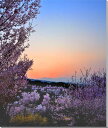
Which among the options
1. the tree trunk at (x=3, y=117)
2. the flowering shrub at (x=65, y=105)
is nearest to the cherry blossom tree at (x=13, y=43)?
the tree trunk at (x=3, y=117)

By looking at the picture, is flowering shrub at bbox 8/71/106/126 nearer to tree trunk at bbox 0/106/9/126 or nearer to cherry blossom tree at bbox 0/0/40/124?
tree trunk at bbox 0/106/9/126

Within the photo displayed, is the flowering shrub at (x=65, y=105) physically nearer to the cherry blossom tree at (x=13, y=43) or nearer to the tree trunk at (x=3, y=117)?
the tree trunk at (x=3, y=117)

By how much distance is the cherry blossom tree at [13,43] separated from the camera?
4.69 metres

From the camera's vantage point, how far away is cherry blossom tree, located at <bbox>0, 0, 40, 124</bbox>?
4.69m

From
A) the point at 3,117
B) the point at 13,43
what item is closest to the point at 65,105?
the point at 3,117

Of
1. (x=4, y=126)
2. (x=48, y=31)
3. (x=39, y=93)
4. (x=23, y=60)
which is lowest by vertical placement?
(x=4, y=126)

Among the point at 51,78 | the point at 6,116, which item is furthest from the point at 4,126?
the point at 51,78

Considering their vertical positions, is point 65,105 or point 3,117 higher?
point 65,105

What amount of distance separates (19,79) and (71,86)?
792mm

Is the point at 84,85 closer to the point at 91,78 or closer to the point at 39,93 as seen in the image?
the point at 91,78

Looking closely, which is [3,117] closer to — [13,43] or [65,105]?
[65,105]

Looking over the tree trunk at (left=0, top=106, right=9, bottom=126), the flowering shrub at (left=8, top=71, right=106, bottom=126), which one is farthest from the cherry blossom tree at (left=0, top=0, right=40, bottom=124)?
the flowering shrub at (left=8, top=71, right=106, bottom=126)

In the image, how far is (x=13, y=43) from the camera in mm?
4695

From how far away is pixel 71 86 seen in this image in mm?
5102
